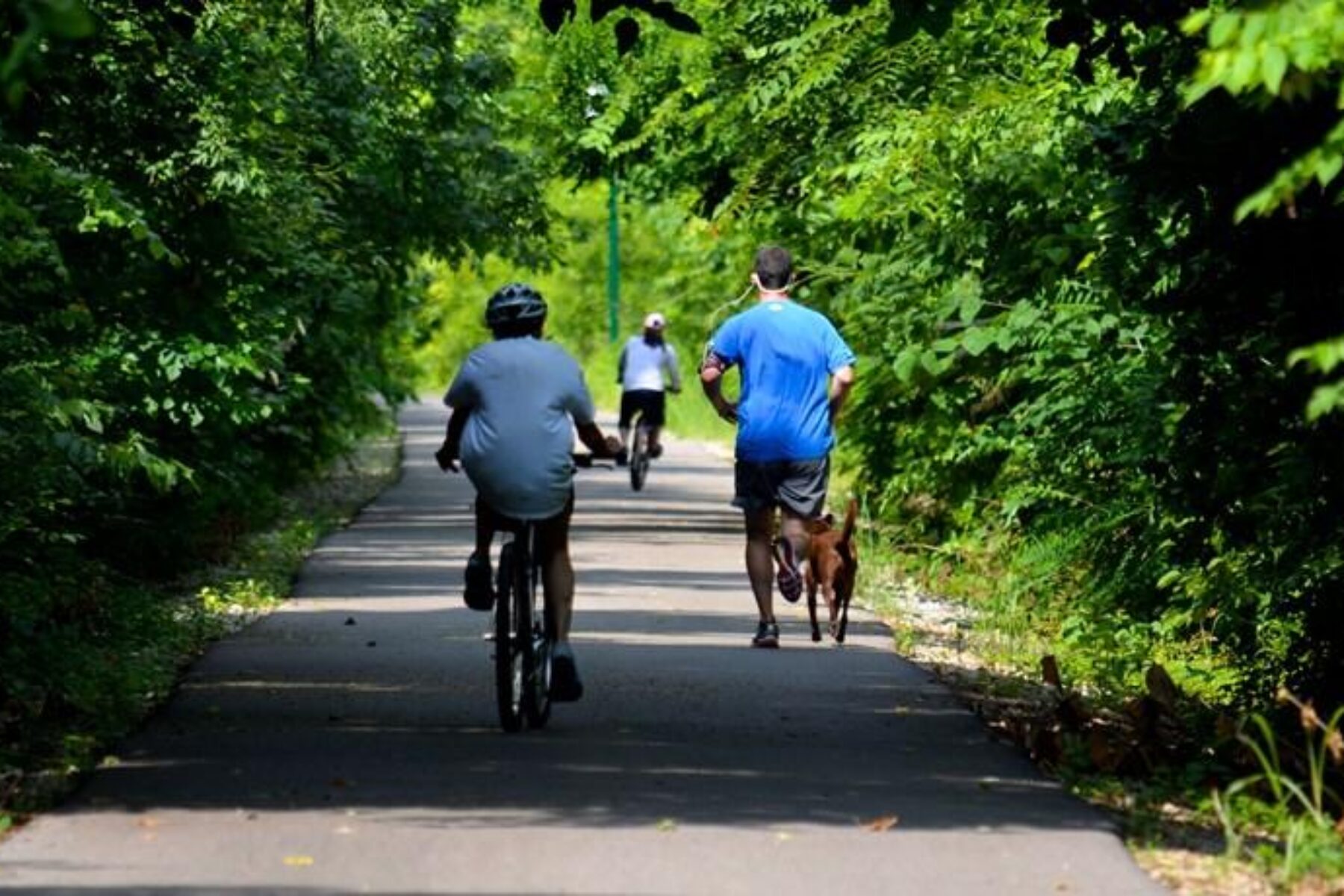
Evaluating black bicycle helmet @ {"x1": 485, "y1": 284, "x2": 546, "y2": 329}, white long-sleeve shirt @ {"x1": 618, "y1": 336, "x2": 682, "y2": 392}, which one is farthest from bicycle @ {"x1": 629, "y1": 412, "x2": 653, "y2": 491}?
black bicycle helmet @ {"x1": 485, "y1": 284, "x2": 546, "y2": 329}

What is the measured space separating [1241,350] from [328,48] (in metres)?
14.7

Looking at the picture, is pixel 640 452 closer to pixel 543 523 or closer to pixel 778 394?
pixel 778 394

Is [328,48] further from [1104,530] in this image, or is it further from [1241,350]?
[1241,350]

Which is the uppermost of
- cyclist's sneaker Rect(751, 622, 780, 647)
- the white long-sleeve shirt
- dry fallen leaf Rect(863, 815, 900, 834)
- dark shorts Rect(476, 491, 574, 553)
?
dark shorts Rect(476, 491, 574, 553)

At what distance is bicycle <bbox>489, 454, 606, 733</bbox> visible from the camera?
40.7 ft

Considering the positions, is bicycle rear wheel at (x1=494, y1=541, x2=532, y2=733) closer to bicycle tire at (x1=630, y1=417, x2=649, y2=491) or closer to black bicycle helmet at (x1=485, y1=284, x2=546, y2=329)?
black bicycle helmet at (x1=485, y1=284, x2=546, y2=329)

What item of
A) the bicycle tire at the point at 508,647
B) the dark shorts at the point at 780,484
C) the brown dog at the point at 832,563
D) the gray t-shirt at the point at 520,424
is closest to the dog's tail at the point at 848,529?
the brown dog at the point at 832,563

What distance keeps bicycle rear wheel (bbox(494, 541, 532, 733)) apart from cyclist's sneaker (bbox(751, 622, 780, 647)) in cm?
415

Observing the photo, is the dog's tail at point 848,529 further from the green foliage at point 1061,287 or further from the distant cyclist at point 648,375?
the distant cyclist at point 648,375

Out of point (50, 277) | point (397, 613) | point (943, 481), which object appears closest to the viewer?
point (50, 277)

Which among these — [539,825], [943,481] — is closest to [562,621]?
[539,825]

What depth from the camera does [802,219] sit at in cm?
2439

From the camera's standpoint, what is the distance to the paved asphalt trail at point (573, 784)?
357 inches

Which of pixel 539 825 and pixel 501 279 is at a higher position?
pixel 539 825
